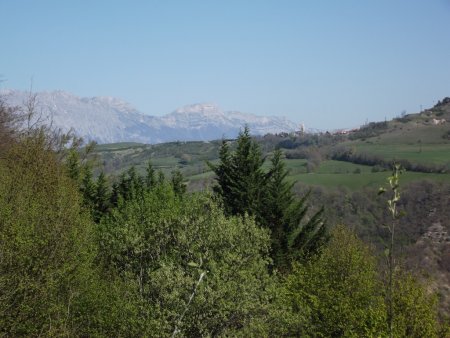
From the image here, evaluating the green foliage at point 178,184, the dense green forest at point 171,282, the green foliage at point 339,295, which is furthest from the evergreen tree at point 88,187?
the green foliage at point 339,295

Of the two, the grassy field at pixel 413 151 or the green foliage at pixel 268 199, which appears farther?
the grassy field at pixel 413 151

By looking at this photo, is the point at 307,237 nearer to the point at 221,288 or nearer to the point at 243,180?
the point at 243,180

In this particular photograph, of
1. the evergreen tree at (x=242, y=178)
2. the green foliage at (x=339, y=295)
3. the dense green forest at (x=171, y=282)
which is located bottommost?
the green foliage at (x=339, y=295)

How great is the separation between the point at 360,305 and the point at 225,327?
7.39 m

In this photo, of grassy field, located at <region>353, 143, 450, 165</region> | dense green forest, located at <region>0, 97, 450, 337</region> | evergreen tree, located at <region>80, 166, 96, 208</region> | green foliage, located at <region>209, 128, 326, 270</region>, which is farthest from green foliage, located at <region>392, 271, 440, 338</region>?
grassy field, located at <region>353, 143, 450, 165</region>

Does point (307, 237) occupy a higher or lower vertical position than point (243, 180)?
lower

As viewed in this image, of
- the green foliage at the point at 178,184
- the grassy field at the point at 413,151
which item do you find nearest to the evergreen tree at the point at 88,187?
the green foliage at the point at 178,184

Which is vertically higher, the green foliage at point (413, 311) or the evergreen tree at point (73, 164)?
the evergreen tree at point (73, 164)

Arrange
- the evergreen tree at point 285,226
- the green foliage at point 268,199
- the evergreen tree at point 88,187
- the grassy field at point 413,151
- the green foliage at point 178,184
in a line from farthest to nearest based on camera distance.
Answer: the grassy field at point 413,151 < the evergreen tree at point 88,187 < the green foliage at point 178,184 < the green foliage at point 268,199 < the evergreen tree at point 285,226

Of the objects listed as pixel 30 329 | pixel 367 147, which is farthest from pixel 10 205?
pixel 367 147

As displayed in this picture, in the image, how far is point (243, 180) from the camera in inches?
1545

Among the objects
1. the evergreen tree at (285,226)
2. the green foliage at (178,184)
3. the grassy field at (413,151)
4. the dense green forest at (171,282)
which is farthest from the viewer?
the grassy field at (413,151)

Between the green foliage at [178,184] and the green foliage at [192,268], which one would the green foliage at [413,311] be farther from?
the green foliage at [178,184]

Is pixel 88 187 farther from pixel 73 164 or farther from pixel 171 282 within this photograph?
pixel 171 282
